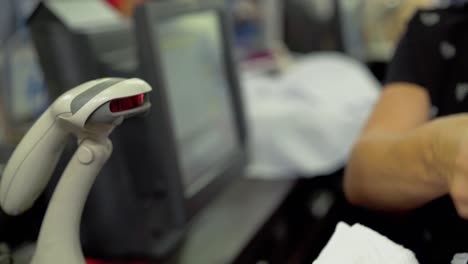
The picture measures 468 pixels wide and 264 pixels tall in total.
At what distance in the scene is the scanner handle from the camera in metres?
0.53

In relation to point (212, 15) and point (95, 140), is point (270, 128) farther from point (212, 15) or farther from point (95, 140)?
point (95, 140)

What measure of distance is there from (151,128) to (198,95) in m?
0.18

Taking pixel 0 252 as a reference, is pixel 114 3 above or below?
above

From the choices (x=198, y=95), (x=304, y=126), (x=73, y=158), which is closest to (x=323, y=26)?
(x=304, y=126)

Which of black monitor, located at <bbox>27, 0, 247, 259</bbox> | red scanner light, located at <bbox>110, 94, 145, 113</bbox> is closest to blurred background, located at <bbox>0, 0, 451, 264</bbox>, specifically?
black monitor, located at <bbox>27, 0, 247, 259</bbox>

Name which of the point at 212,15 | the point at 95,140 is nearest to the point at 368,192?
the point at 95,140

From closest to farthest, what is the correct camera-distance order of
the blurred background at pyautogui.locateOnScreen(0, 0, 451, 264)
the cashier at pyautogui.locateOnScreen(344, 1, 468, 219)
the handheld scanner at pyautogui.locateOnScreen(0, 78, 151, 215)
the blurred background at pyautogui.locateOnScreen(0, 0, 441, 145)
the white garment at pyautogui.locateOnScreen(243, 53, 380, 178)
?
the handheld scanner at pyautogui.locateOnScreen(0, 78, 151, 215) < the cashier at pyautogui.locateOnScreen(344, 1, 468, 219) < the blurred background at pyautogui.locateOnScreen(0, 0, 451, 264) < the white garment at pyautogui.locateOnScreen(243, 53, 380, 178) < the blurred background at pyautogui.locateOnScreen(0, 0, 441, 145)

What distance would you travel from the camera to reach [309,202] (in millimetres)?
1153

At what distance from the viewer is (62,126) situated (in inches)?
20.5

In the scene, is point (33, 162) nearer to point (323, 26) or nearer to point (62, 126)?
point (62, 126)

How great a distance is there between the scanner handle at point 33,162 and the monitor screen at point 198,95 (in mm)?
311

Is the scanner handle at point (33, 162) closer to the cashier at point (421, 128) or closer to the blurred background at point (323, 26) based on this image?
the cashier at point (421, 128)

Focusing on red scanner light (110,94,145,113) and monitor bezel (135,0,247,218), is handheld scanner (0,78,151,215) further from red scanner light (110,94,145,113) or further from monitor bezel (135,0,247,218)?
monitor bezel (135,0,247,218)

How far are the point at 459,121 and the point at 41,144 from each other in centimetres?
42
